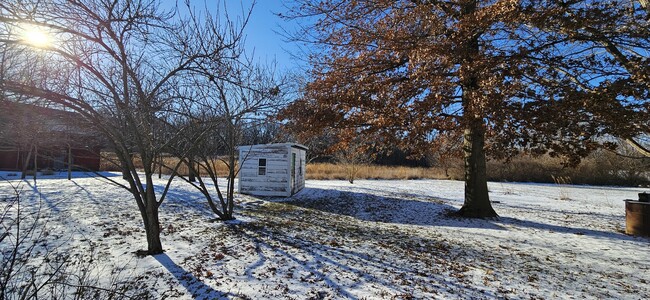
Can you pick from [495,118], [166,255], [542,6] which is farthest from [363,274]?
[542,6]

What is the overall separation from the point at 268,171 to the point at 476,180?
293 inches

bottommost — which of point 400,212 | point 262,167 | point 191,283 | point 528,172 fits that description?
point 191,283

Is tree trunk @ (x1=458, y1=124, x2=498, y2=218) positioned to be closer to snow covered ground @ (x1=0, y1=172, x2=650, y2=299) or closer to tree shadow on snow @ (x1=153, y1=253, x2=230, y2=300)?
snow covered ground @ (x1=0, y1=172, x2=650, y2=299)

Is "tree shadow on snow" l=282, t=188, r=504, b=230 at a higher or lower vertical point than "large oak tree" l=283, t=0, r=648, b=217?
lower

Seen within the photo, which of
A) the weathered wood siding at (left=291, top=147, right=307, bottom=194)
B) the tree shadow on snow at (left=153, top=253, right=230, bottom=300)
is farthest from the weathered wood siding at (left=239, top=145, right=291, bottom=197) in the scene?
the tree shadow on snow at (left=153, top=253, right=230, bottom=300)

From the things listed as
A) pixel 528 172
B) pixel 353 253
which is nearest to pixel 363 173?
pixel 528 172

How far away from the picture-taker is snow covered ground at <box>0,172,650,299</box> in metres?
3.85

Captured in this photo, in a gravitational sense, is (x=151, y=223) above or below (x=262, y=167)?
below

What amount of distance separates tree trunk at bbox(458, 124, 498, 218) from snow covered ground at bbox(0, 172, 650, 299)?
507mm

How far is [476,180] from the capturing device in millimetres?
8719

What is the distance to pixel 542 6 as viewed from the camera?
5352 millimetres

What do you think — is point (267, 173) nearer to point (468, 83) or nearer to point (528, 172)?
point (468, 83)

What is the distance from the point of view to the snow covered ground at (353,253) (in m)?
3.85

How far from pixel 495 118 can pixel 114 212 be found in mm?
8382
